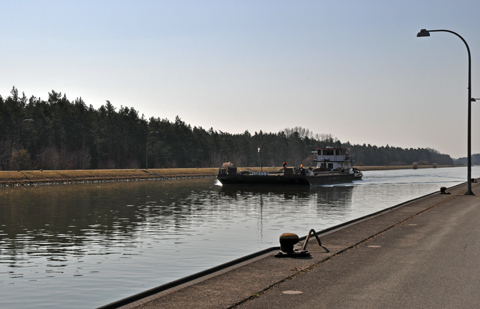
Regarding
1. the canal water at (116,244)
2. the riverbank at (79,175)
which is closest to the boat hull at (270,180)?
the riverbank at (79,175)

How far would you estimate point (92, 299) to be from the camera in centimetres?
1134

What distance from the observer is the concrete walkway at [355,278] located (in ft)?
29.6

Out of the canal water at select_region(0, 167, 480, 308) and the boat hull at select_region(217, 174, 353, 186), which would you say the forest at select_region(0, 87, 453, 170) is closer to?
the boat hull at select_region(217, 174, 353, 186)

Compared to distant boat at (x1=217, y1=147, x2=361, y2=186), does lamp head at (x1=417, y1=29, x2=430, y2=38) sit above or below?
above

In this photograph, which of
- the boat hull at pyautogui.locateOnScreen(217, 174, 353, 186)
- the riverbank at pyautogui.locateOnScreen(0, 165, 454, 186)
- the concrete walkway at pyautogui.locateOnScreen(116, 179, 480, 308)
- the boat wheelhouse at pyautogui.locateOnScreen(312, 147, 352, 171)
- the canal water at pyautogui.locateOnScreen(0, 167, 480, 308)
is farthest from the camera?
the boat wheelhouse at pyautogui.locateOnScreen(312, 147, 352, 171)

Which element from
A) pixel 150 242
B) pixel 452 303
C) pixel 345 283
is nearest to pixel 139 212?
pixel 150 242

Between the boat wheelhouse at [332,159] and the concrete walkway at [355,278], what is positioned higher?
the boat wheelhouse at [332,159]

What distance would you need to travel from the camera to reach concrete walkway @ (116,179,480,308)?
29.6 ft

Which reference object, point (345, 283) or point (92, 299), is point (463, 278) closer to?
point (345, 283)

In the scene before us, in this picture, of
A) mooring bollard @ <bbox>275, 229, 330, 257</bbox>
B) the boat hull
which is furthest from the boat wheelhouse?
mooring bollard @ <bbox>275, 229, 330, 257</bbox>

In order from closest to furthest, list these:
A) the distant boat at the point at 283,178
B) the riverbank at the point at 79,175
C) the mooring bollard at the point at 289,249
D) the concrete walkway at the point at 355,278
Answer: the concrete walkway at the point at 355,278 → the mooring bollard at the point at 289,249 → the distant boat at the point at 283,178 → the riverbank at the point at 79,175

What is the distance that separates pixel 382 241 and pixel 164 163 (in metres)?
136

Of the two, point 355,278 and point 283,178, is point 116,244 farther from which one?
point 283,178

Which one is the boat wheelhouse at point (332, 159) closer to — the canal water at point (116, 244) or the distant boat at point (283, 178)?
the distant boat at point (283, 178)
